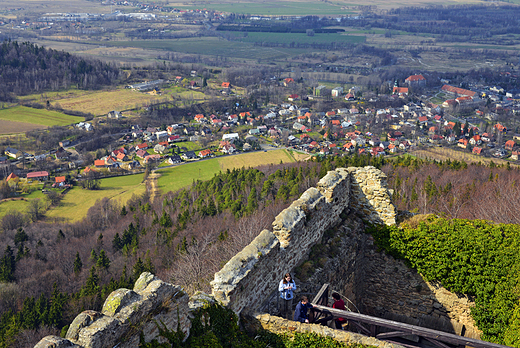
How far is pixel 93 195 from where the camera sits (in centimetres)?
7038

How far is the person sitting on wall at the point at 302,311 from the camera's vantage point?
937 cm

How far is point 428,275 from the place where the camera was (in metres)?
12.4

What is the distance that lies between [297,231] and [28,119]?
11830 cm

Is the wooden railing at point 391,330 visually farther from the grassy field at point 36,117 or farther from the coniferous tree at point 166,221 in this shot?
the grassy field at point 36,117

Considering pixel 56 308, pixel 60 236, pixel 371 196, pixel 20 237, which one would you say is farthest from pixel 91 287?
pixel 371 196

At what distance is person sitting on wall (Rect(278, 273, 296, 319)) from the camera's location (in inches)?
377

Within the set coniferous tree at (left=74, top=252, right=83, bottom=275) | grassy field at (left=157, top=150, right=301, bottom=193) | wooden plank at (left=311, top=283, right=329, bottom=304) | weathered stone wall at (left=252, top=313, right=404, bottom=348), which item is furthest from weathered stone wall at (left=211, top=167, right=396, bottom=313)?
grassy field at (left=157, top=150, right=301, bottom=193)

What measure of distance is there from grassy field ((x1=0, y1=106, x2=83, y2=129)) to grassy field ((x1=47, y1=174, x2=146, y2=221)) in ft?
141

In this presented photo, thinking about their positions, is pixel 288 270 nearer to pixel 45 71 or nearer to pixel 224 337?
pixel 224 337

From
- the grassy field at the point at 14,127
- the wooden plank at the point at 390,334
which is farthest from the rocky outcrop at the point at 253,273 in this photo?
the grassy field at the point at 14,127

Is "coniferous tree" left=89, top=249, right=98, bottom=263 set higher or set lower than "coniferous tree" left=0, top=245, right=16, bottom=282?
higher

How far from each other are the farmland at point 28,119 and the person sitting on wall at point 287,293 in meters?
109

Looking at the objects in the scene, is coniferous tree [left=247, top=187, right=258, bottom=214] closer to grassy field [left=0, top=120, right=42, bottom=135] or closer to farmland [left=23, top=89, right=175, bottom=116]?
grassy field [left=0, top=120, right=42, bottom=135]

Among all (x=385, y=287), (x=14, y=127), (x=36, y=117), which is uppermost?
(x=385, y=287)
